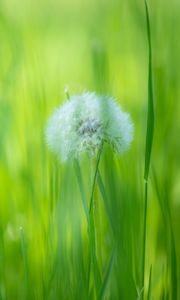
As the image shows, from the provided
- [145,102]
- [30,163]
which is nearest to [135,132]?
[145,102]

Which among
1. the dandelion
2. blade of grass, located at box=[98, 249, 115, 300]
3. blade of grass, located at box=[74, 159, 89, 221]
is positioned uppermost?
the dandelion

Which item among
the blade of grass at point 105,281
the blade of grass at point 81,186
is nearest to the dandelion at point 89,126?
the blade of grass at point 81,186

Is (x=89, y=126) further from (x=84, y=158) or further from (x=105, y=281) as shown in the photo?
(x=105, y=281)

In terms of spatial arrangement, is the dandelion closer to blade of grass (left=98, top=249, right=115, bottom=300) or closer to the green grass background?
the green grass background

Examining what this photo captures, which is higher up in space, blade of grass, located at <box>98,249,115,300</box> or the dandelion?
the dandelion

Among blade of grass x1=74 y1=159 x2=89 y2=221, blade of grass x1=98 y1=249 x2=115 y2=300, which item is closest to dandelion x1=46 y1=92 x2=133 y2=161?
blade of grass x1=74 y1=159 x2=89 y2=221

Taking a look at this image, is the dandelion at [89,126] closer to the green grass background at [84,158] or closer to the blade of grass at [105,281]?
the green grass background at [84,158]
